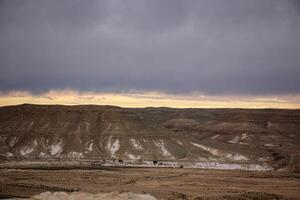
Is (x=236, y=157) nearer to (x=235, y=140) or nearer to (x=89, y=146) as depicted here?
(x=89, y=146)

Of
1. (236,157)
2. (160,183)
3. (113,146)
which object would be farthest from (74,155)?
(160,183)

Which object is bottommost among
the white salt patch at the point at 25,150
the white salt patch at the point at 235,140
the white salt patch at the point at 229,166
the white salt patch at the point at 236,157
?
the white salt patch at the point at 229,166

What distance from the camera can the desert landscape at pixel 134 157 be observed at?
66438mm

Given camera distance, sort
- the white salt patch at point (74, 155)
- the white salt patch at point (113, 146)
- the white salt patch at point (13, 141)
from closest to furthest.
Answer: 1. the white salt patch at point (74, 155)
2. the white salt patch at point (113, 146)
3. the white salt patch at point (13, 141)

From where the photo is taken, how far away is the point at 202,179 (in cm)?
7750

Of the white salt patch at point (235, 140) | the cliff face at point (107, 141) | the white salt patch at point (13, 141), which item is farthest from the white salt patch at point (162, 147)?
the white salt patch at point (235, 140)

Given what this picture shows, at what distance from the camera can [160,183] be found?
235 ft

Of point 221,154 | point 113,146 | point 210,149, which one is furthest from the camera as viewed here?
point 210,149

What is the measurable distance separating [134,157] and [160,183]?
1604 inches

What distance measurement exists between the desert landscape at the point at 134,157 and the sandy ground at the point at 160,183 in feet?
0.39

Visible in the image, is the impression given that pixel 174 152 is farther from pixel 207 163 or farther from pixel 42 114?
pixel 42 114

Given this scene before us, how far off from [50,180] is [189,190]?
19.1 metres

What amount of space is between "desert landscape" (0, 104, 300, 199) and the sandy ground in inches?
4.7

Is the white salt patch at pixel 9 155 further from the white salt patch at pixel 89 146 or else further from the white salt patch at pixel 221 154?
the white salt patch at pixel 221 154
